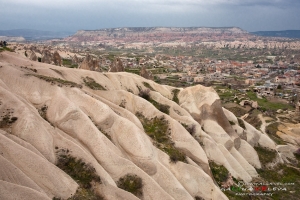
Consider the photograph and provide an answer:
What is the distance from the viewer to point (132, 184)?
72.5 ft

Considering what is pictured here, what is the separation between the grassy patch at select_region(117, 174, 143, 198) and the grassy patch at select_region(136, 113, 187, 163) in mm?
5256

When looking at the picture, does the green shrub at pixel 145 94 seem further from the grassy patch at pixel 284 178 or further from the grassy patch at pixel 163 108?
the grassy patch at pixel 284 178

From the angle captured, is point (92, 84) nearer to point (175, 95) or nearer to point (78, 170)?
point (175, 95)

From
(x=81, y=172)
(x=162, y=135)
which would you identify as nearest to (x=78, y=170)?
(x=81, y=172)

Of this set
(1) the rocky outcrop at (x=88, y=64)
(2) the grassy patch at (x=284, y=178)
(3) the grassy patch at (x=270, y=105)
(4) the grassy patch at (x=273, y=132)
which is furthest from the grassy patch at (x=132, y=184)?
(3) the grassy patch at (x=270, y=105)

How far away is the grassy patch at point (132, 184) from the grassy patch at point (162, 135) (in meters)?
5.26

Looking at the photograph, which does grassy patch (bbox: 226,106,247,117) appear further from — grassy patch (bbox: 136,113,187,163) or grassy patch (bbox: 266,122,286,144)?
grassy patch (bbox: 136,113,187,163)

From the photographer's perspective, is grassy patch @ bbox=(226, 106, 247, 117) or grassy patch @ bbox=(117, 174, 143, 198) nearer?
grassy patch @ bbox=(117, 174, 143, 198)

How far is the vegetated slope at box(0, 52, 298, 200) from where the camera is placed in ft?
60.5

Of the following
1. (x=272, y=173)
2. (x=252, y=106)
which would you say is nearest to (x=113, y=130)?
(x=272, y=173)

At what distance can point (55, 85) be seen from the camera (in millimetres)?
28141

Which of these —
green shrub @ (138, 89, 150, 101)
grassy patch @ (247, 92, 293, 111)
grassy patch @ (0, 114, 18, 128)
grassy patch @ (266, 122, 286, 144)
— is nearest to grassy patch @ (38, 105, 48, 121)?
grassy patch @ (0, 114, 18, 128)

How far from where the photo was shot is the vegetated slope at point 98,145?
18438mm

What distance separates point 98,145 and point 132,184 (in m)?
4.44
